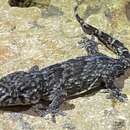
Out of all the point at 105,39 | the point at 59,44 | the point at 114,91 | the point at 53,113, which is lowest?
the point at 53,113

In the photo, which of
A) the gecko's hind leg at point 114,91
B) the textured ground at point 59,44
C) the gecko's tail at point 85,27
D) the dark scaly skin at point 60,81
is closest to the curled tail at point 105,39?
the gecko's tail at point 85,27

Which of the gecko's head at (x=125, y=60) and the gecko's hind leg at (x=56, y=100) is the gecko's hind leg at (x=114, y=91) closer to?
the gecko's head at (x=125, y=60)

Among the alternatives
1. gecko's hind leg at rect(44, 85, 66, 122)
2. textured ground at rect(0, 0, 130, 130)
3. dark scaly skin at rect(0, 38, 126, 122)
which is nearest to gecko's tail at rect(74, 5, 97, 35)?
textured ground at rect(0, 0, 130, 130)

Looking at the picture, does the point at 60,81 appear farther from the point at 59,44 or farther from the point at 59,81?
the point at 59,44

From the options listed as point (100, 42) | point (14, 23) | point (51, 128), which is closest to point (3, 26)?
point (14, 23)

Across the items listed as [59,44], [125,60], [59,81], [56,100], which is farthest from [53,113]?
[125,60]

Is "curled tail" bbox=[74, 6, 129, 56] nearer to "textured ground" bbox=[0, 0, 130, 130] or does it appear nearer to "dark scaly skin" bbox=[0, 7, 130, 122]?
"textured ground" bbox=[0, 0, 130, 130]

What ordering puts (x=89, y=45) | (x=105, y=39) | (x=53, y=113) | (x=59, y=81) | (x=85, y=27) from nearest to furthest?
(x=53, y=113) → (x=59, y=81) → (x=89, y=45) → (x=105, y=39) → (x=85, y=27)
